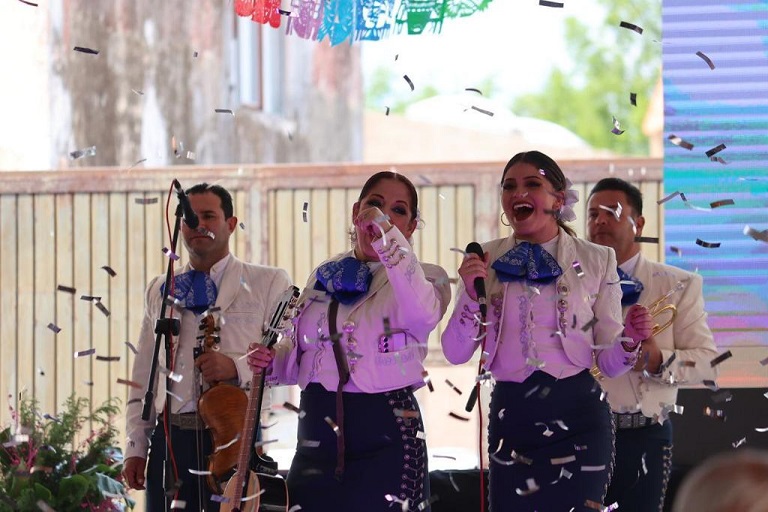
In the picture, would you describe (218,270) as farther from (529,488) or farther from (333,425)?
(529,488)

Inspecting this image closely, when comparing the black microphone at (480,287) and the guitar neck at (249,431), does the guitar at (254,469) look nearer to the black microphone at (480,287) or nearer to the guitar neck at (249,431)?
the guitar neck at (249,431)

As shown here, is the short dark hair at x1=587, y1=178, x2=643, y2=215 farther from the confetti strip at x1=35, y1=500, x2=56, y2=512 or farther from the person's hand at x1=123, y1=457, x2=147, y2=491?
the confetti strip at x1=35, y1=500, x2=56, y2=512

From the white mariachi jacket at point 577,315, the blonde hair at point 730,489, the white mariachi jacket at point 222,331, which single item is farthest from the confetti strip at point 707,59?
the blonde hair at point 730,489

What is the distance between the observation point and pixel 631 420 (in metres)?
3.95

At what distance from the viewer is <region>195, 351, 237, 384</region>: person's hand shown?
3838 millimetres

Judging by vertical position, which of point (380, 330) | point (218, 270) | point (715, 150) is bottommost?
point (380, 330)

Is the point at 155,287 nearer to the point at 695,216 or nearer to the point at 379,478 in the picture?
the point at 379,478

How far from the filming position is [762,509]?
142 cm

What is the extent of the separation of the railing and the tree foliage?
2389 centimetres

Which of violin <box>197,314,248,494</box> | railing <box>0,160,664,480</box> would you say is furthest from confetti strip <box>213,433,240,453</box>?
railing <box>0,160,664,480</box>

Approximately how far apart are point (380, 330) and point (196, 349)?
87 cm

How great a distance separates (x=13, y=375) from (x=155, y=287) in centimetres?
318

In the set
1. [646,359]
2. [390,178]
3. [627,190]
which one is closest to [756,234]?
[627,190]

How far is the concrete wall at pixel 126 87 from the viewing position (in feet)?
25.9
